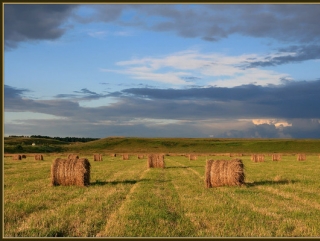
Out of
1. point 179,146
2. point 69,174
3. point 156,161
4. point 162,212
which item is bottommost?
point 162,212

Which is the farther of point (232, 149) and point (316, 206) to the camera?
point (232, 149)

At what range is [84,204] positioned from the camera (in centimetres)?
1306

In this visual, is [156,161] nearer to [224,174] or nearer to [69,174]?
[69,174]

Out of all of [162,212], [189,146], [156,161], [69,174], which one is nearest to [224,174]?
[69,174]

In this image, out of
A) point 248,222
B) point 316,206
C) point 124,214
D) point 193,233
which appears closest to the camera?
point 193,233

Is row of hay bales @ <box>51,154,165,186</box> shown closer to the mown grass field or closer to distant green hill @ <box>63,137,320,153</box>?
the mown grass field

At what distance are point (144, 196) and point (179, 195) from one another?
133cm

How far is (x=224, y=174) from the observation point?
18594 mm

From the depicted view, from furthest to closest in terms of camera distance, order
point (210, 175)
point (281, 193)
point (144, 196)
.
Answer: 1. point (210, 175)
2. point (281, 193)
3. point (144, 196)

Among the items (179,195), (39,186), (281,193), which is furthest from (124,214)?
(39,186)

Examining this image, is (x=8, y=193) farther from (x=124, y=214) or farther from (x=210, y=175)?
(x=210, y=175)

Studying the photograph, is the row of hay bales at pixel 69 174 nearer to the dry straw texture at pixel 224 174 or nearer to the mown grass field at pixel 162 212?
the mown grass field at pixel 162 212

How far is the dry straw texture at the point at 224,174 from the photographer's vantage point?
18.4 meters

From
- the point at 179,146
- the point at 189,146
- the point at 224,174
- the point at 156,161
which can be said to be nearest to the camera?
the point at 224,174
